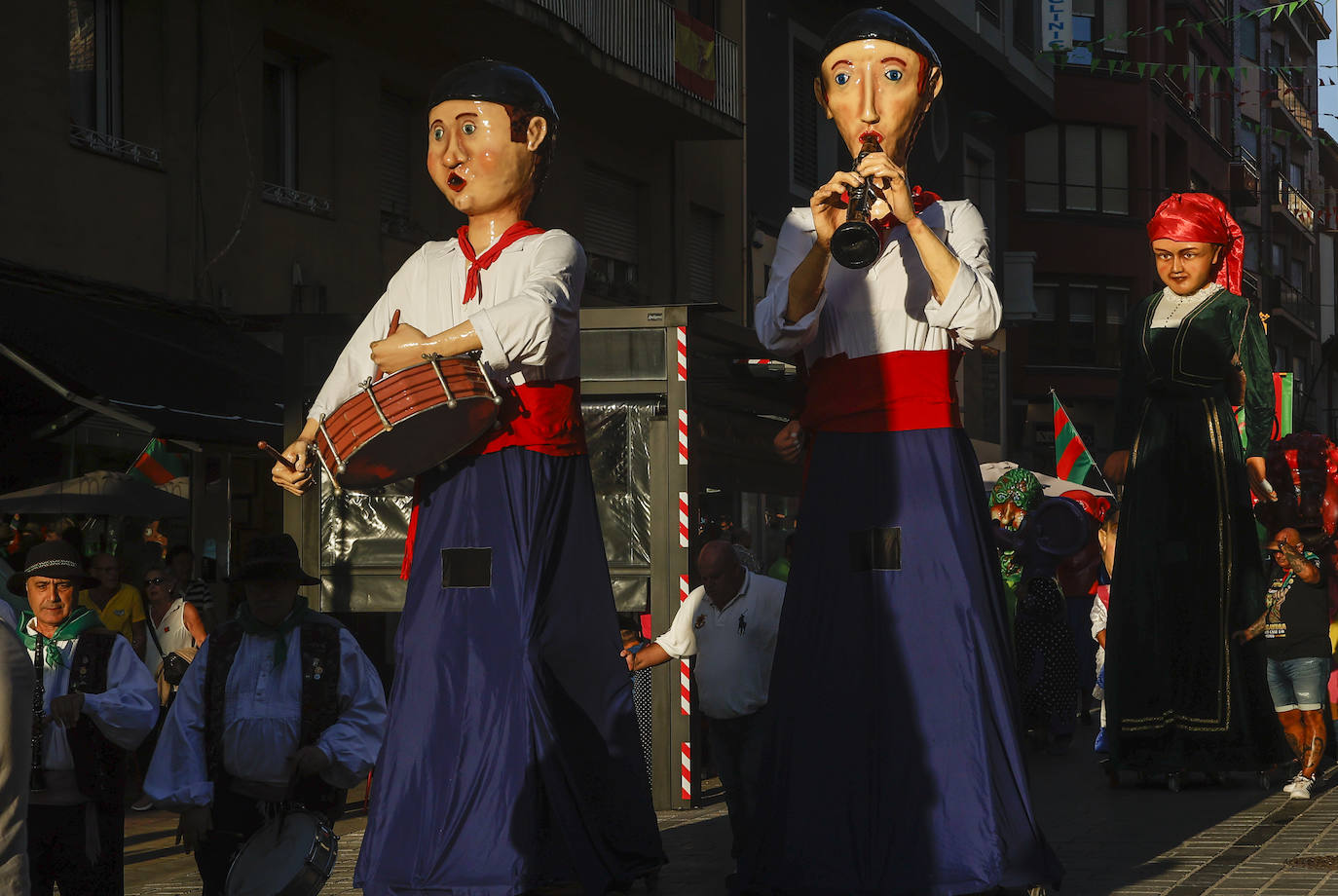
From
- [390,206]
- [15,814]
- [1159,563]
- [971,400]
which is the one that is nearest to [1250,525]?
[1159,563]

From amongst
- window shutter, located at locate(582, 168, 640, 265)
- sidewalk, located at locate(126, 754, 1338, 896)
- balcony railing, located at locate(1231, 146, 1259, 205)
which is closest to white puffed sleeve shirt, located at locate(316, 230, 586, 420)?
sidewalk, located at locate(126, 754, 1338, 896)

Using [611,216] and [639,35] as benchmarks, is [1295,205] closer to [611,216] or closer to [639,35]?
[611,216]

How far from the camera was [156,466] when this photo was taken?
13734 millimetres

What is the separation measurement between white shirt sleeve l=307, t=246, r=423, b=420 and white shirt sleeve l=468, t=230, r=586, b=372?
32cm

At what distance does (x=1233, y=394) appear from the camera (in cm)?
923

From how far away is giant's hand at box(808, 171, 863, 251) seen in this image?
542 centimetres

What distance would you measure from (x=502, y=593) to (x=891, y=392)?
128 centimetres

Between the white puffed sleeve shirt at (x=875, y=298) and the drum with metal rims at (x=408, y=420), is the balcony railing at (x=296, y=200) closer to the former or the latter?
the drum with metal rims at (x=408, y=420)

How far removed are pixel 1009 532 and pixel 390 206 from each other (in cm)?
764

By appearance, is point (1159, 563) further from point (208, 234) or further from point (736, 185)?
point (736, 185)

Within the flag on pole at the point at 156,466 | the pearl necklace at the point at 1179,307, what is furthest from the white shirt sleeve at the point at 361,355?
the flag on pole at the point at 156,466

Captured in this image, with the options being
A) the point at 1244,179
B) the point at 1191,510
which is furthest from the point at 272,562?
the point at 1244,179

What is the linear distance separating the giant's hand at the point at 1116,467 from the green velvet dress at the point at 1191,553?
84 millimetres

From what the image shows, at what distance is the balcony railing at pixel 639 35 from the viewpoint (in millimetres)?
20562
